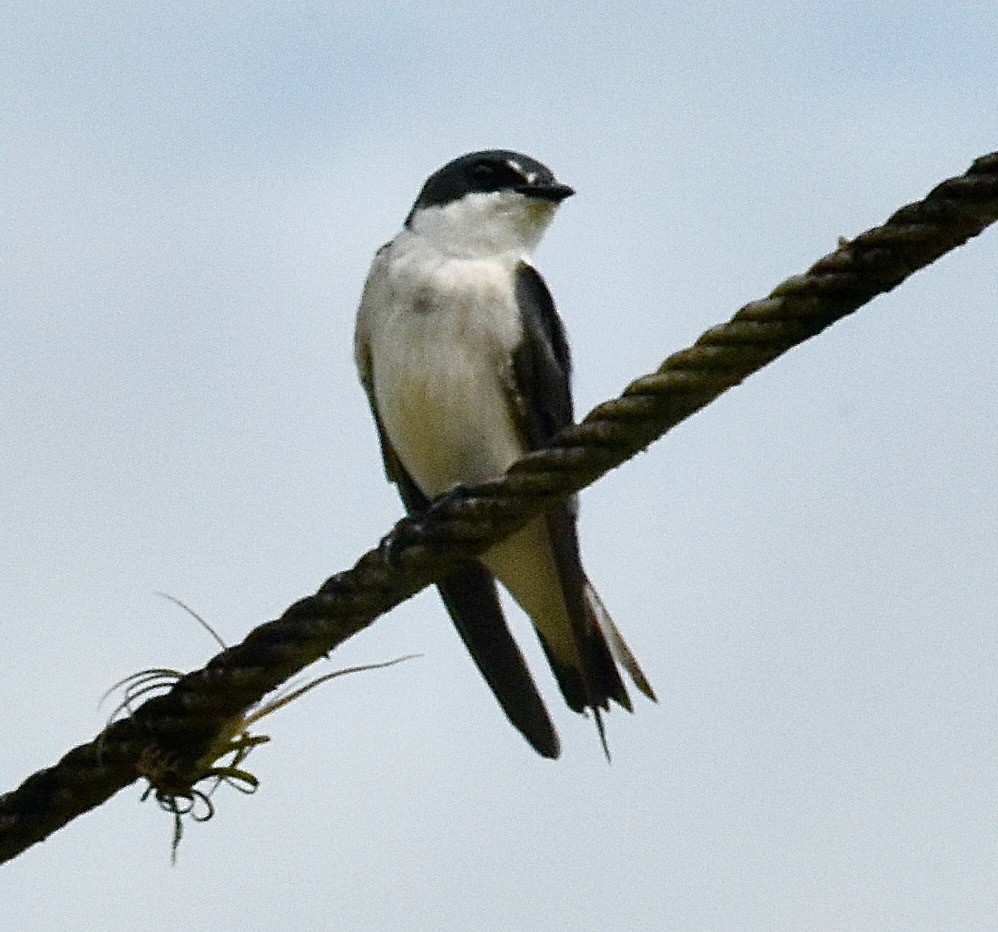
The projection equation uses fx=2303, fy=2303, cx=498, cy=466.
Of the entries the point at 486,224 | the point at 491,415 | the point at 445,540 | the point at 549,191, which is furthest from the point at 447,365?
the point at 445,540

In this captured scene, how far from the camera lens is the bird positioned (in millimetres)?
6734

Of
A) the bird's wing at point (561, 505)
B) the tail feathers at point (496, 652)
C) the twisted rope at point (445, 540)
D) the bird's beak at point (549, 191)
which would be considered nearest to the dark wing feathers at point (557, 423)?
the bird's wing at point (561, 505)

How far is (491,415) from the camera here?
686 cm

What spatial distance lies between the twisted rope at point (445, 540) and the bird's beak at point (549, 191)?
Result: 10.5ft

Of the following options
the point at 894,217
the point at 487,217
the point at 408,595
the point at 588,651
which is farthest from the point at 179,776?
the point at 487,217

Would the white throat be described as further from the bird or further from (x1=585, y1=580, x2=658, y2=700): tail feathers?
(x1=585, y1=580, x2=658, y2=700): tail feathers

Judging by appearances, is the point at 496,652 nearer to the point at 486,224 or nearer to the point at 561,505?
the point at 561,505

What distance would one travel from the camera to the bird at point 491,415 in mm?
6734

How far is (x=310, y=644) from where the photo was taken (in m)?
4.18

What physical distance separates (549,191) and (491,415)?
999 mm

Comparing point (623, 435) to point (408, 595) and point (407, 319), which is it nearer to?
point (408, 595)

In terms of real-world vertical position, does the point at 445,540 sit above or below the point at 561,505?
below

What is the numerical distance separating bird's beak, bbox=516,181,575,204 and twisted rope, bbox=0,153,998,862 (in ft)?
10.5

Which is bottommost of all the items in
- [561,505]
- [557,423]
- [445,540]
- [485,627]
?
[445,540]
